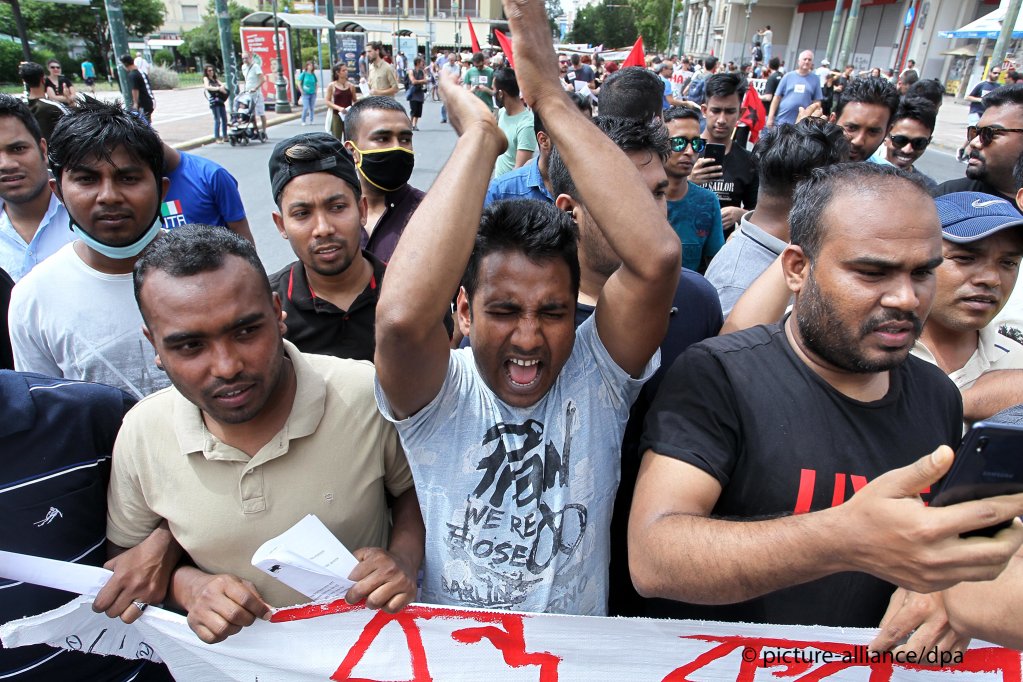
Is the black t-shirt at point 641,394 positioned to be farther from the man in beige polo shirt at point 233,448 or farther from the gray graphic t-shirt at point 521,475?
the man in beige polo shirt at point 233,448

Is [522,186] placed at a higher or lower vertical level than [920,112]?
lower

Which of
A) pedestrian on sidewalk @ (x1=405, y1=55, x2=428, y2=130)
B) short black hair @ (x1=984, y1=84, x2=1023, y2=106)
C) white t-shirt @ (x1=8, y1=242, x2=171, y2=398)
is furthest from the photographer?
pedestrian on sidewalk @ (x1=405, y1=55, x2=428, y2=130)

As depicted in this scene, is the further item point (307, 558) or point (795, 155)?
point (795, 155)

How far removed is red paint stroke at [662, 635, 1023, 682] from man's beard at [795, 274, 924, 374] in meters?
0.73

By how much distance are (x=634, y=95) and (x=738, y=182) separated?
3.16 ft

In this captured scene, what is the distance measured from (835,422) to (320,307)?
5.85 ft

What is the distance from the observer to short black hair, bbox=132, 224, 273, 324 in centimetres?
166

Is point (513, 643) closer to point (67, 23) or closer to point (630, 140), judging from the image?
point (630, 140)

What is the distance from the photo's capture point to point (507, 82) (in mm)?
6414

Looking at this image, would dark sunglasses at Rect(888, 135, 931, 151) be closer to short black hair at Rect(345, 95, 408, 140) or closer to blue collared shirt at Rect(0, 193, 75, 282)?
short black hair at Rect(345, 95, 408, 140)

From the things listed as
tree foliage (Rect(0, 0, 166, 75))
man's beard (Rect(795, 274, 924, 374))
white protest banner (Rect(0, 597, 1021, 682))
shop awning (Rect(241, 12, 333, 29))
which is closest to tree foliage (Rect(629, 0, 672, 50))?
tree foliage (Rect(0, 0, 166, 75))

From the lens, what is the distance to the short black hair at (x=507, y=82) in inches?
248

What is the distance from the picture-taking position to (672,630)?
1760mm

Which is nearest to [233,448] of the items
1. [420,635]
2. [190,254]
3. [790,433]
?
[190,254]
